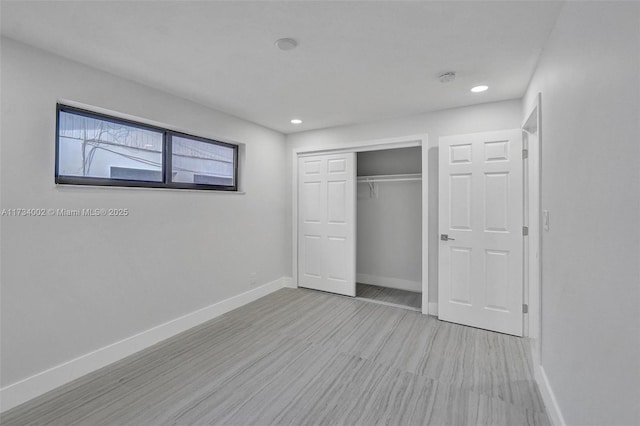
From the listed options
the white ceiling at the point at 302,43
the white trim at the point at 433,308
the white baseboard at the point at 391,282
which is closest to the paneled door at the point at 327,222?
the white baseboard at the point at 391,282

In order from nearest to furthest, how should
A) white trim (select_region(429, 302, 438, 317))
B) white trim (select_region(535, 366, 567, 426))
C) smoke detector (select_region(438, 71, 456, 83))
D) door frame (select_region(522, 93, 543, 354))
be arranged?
1. white trim (select_region(535, 366, 567, 426))
2. smoke detector (select_region(438, 71, 456, 83))
3. door frame (select_region(522, 93, 543, 354))
4. white trim (select_region(429, 302, 438, 317))

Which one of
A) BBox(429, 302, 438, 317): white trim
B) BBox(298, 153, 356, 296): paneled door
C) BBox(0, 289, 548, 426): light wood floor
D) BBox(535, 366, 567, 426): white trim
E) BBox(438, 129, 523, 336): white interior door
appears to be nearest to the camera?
BBox(535, 366, 567, 426): white trim

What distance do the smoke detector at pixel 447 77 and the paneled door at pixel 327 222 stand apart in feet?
5.46

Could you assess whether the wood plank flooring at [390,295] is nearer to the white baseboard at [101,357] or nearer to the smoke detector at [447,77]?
the white baseboard at [101,357]

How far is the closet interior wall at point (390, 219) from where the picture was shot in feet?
14.3

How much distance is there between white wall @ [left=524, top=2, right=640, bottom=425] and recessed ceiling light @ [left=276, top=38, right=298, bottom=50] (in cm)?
151

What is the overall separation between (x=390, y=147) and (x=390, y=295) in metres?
2.05

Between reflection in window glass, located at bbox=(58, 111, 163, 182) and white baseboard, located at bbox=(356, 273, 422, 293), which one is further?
white baseboard, located at bbox=(356, 273, 422, 293)

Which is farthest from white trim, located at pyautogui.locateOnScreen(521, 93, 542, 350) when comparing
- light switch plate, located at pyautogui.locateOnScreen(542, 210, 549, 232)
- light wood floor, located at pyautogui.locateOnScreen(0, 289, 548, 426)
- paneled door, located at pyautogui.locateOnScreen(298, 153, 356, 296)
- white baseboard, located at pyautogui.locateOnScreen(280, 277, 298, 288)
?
white baseboard, located at pyautogui.locateOnScreen(280, 277, 298, 288)

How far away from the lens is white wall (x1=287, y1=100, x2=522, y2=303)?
308 centimetres

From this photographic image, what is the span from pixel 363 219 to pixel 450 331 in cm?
219

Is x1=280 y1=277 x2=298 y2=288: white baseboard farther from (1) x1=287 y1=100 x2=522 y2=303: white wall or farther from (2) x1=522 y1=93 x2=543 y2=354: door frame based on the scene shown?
(2) x1=522 y1=93 x2=543 y2=354: door frame

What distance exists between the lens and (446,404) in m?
1.91

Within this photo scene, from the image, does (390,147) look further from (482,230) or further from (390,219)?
(482,230)
